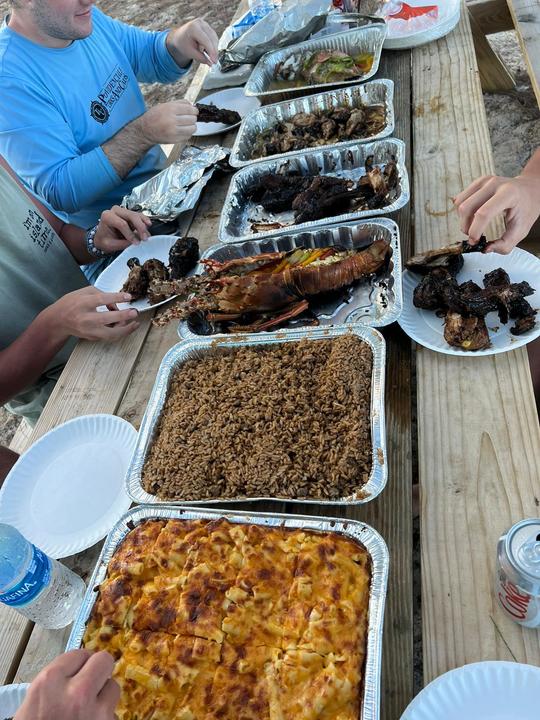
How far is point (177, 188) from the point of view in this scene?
2973 millimetres

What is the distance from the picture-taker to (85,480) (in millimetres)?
1972

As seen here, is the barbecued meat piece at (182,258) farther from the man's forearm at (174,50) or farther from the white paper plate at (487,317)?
the man's forearm at (174,50)

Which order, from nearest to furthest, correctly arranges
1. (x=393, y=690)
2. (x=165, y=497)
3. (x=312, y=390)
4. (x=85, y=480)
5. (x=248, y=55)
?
1. (x=393, y=690)
2. (x=165, y=497)
3. (x=312, y=390)
4. (x=85, y=480)
5. (x=248, y=55)

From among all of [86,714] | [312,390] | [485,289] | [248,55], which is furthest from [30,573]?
[248,55]

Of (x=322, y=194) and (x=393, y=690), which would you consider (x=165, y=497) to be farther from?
(x=322, y=194)

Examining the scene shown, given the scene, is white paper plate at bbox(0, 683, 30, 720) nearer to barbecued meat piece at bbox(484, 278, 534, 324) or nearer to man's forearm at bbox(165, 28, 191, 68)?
barbecued meat piece at bbox(484, 278, 534, 324)

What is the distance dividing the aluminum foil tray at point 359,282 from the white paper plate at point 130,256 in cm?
35

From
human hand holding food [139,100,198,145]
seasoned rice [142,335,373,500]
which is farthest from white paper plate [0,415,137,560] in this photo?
human hand holding food [139,100,198,145]

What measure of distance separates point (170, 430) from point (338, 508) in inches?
25.8

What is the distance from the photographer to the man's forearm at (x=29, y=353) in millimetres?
2564

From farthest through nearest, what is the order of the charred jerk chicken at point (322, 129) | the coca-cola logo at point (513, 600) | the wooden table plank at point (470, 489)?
the charred jerk chicken at point (322, 129)
the wooden table plank at point (470, 489)
the coca-cola logo at point (513, 600)

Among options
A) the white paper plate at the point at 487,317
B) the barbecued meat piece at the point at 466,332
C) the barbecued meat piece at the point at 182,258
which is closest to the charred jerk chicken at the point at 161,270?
the barbecued meat piece at the point at 182,258

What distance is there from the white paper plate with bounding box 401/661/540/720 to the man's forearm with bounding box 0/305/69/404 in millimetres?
2120

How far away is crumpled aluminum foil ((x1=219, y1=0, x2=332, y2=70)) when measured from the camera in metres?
3.71
